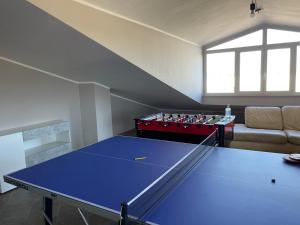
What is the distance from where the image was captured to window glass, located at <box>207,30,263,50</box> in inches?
224

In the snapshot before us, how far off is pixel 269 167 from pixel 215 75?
4.62 m

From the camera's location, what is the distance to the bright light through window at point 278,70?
550cm

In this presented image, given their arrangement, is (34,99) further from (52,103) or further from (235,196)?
(235,196)

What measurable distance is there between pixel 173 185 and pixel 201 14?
286 cm

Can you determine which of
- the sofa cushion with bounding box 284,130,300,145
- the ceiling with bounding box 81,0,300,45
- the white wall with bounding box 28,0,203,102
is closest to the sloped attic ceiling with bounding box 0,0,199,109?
the white wall with bounding box 28,0,203,102

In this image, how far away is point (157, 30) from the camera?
381cm

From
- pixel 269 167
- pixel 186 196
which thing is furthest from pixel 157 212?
pixel 269 167

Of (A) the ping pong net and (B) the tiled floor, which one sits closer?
(A) the ping pong net

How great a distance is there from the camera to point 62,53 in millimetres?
3250

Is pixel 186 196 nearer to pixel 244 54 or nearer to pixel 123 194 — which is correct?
pixel 123 194

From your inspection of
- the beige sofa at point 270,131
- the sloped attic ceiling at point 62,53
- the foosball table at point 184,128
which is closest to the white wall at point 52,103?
the sloped attic ceiling at point 62,53

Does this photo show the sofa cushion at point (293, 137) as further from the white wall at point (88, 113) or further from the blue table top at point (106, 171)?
the white wall at point (88, 113)

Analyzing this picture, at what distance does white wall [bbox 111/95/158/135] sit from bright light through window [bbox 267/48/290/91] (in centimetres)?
329

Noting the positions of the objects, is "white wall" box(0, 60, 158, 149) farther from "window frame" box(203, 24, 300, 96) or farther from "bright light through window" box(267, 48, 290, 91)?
"bright light through window" box(267, 48, 290, 91)
